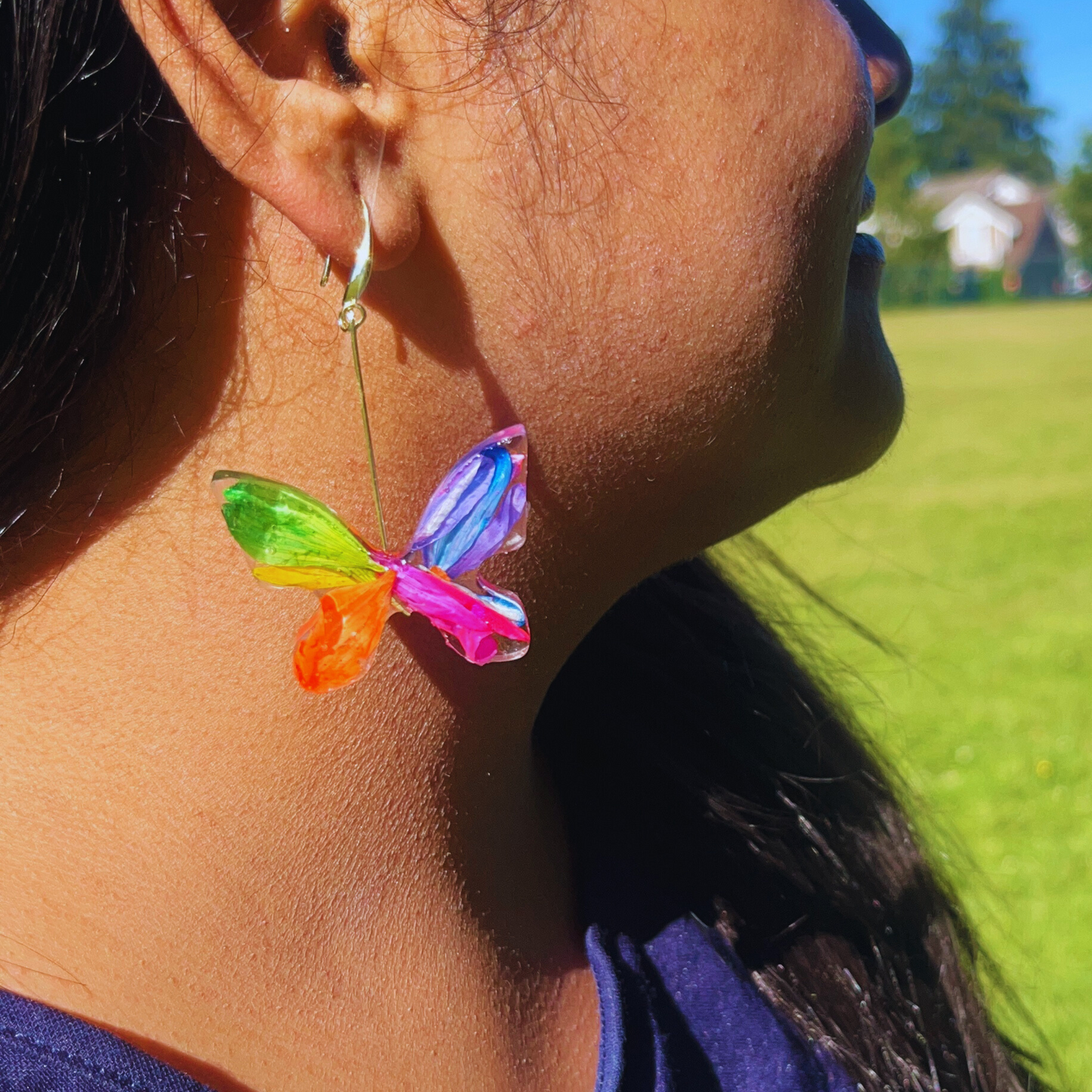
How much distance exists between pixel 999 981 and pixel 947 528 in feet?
24.2

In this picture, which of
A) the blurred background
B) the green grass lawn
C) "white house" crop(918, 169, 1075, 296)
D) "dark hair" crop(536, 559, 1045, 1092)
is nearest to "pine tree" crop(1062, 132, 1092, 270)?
"white house" crop(918, 169, 1075, 296)

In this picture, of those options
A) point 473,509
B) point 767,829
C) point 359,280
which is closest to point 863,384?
point 473,509

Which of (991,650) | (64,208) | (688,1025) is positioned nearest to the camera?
(64,208)

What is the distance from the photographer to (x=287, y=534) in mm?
1033

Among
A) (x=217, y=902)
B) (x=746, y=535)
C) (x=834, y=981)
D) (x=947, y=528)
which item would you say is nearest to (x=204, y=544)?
(x=217, y=902)

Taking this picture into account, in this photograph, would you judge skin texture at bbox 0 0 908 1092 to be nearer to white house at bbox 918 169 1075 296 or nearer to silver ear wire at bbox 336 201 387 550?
silver ear wire at bbox 336 201 387 550

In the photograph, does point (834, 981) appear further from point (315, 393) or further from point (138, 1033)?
point (315, 393)

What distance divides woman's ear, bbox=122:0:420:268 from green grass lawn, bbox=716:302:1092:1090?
999mm

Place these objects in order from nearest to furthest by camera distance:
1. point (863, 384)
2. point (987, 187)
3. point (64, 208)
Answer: point (64, 208) → point (863, 384) → point (987, 187)

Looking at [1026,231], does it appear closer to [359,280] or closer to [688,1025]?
[688,1025]

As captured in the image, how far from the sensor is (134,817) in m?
1.07

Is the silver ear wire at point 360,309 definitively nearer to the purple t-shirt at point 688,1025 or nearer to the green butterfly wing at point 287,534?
the green butterfly wing at point 287,534

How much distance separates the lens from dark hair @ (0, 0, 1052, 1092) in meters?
1.00

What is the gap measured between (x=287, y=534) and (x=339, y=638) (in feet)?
0.34
